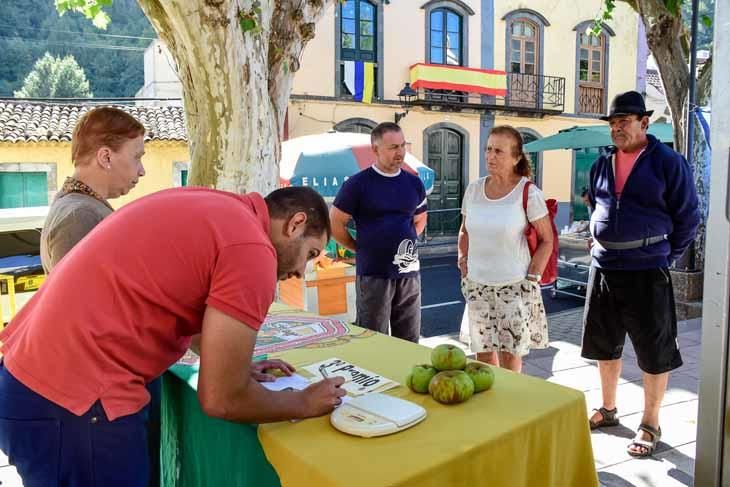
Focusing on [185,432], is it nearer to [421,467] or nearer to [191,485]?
[191,485]

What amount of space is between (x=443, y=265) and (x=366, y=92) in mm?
5702

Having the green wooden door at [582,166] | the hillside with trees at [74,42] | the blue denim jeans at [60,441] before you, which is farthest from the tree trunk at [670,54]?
the hillside with trees at [74,42]

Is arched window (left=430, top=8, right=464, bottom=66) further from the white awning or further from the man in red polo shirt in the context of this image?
the man in red polo shirt

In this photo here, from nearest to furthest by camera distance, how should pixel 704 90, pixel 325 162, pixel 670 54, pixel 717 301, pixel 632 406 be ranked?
pixel 717 301 < pixel 632 406 < pixel 670 54 < pixel 704 90 < pixel 325 162

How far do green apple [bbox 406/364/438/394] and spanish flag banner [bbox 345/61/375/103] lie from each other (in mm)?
15451

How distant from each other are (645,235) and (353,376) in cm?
204

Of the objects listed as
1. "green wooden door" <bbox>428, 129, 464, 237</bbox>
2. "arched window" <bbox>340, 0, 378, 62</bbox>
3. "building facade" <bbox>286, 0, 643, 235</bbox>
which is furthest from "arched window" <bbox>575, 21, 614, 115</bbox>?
"arched window" <bbox>340, 0, 378, 62</bbox>

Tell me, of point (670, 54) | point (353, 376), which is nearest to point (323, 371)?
point (353, 376)

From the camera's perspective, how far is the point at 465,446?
1529 mm

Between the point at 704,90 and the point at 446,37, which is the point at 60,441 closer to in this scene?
the point at 704,90

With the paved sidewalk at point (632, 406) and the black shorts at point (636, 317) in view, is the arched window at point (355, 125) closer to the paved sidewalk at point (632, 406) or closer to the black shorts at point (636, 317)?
the paved sidewalk at point (632, 406)

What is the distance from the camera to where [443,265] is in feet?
46.6

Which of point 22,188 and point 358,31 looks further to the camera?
point 358,31

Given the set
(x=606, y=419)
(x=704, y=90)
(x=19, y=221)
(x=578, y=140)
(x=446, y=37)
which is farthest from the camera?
(x=446, y=37)
